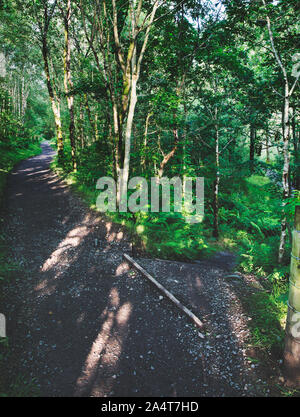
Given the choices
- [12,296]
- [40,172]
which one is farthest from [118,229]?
[40,172]

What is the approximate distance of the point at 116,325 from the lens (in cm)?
471

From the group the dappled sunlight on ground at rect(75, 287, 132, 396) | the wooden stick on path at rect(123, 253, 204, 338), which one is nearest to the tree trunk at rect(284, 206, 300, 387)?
the wooden stick on path at rect(123, 253, 204, 338)

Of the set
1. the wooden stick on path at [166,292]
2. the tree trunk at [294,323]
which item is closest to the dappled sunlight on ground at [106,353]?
the wooden stick on path at [166,292]

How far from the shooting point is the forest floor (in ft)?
11.9

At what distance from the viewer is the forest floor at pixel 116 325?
362 cm

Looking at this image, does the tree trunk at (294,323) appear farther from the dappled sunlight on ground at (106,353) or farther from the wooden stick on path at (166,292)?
the dappled sunlight on ground at (106,353)

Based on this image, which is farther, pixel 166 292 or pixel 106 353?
pixel 166 292

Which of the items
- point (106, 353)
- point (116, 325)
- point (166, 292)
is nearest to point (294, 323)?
point (166, 292)

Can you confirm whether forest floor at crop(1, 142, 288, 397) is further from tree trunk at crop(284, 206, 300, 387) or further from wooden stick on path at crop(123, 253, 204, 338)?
tree trunk at crop(284, 206, 300, 387)

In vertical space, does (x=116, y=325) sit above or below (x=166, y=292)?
below

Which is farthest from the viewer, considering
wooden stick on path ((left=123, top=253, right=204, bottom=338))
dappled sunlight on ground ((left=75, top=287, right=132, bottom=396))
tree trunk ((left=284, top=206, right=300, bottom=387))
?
wooden stick on path ((left=123, top=253, right=204, bottom=338))

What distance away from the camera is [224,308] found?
17.4 feet

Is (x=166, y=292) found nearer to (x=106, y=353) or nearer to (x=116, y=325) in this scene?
(x=116, y=325)
